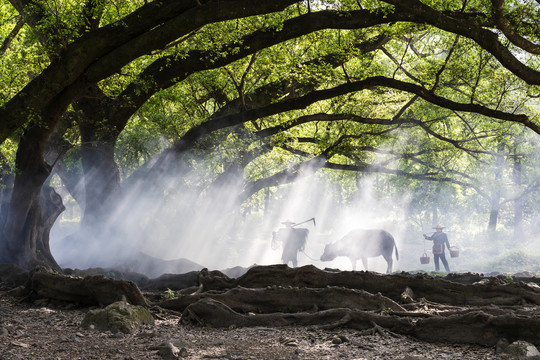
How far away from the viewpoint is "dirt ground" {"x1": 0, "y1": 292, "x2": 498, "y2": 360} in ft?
19.1

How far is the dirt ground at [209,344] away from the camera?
19.1 feet

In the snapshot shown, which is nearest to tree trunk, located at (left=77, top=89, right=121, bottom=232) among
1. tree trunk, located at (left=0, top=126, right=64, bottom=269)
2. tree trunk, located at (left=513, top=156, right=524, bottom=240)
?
tree trunk, located at (left=0, top=126, right=64, bottom=269)

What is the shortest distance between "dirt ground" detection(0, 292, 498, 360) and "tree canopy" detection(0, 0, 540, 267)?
13.8 feet

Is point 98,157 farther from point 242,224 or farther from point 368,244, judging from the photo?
point 242,224

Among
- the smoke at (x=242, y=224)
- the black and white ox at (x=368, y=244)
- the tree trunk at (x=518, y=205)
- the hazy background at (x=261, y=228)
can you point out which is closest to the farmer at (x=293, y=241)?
the smoke at (x=242, y=224)

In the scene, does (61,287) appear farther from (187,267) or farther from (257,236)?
(257,236)

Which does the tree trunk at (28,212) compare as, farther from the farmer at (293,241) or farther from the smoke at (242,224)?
the farmer at (293,241)

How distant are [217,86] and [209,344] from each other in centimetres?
1182

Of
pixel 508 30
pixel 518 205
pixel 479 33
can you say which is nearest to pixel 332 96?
pixel 479 33

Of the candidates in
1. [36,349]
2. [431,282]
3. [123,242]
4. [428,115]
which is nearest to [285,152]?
[428,115]

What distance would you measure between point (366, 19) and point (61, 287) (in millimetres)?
7662

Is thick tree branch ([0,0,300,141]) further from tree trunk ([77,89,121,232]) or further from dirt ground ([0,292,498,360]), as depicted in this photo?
tree trunk ([77,89,121,232])

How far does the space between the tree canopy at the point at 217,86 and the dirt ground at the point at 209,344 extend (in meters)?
4.21

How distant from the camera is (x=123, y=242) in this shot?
16.8 meters
